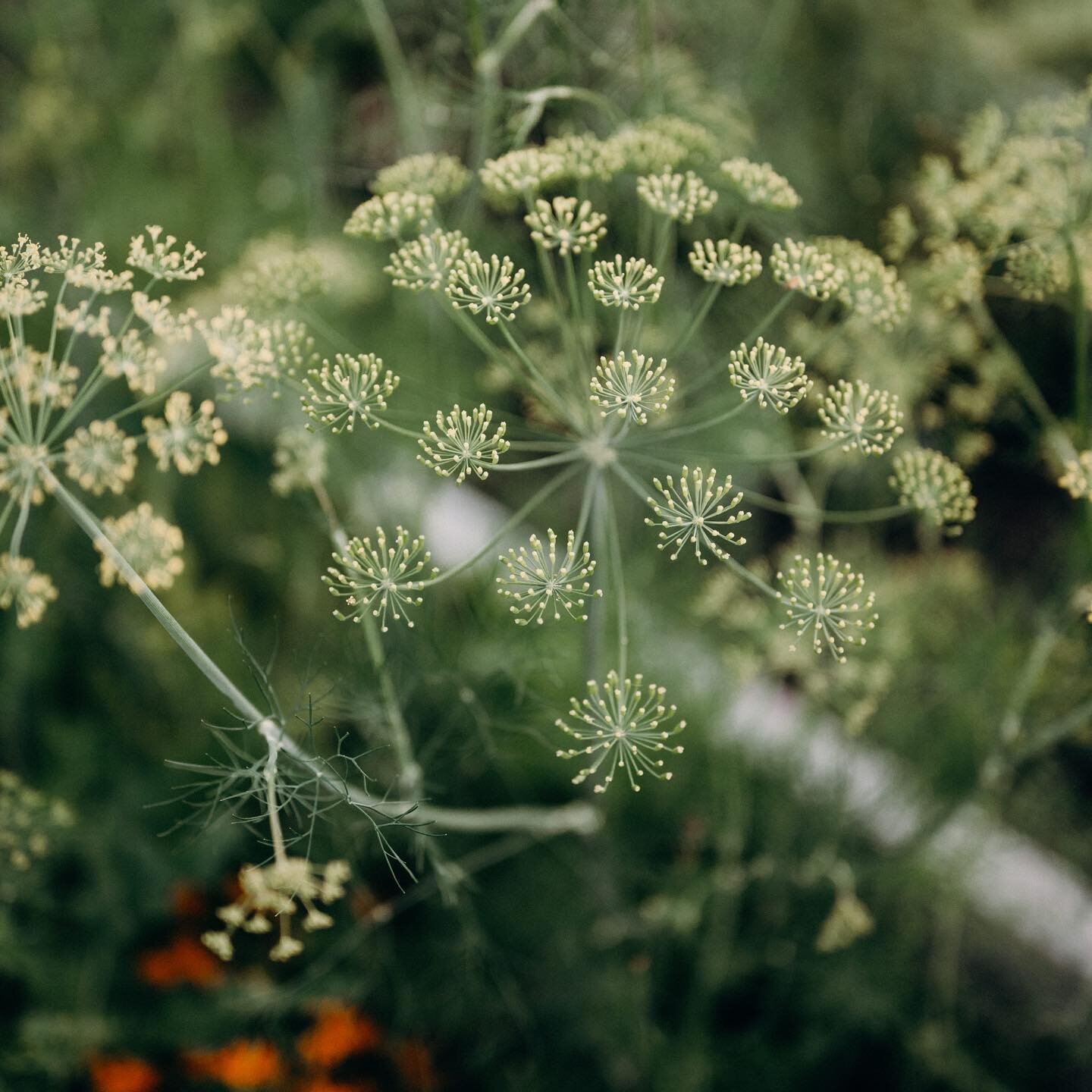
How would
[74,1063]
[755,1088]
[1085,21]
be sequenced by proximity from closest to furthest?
[74,1063] < [755,1088] < [1085,21]

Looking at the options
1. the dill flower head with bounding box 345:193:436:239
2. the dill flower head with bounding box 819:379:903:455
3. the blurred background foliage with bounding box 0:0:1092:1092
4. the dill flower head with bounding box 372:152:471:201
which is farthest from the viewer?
the blurred background foliage with bounding box 0:0:1092:1092

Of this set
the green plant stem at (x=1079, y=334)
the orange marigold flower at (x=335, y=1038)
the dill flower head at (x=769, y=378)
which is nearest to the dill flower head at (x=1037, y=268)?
the green plant stem at (x=1079, y=334)

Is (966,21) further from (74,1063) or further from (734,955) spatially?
(74,1063)

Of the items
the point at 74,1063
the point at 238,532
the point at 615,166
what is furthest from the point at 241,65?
the point at 74,1063

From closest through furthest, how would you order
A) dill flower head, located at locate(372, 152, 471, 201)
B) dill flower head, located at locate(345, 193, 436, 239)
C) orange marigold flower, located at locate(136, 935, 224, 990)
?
dill flower head, located at locate(345, 193, 436, 239)
dill flower head, located at locate(372, 152, 471, 201)
orange marigold flower, located at locate(136, 935, 224, 990)

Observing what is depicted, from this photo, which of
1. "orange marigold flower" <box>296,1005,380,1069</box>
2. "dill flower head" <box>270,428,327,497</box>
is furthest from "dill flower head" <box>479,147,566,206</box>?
"orange marigold flower" <box>296,1005,380,1069</box>

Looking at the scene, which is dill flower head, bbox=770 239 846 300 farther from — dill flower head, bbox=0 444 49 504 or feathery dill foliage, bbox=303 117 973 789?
dill flower head, bbox=0 444 49 504

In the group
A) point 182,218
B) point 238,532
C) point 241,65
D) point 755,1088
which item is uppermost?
point 241,65
